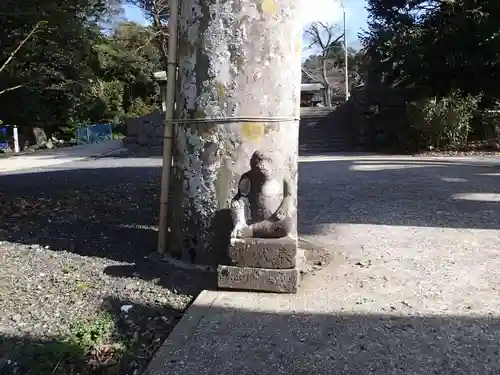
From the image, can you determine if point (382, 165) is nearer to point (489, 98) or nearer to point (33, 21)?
point (489, 98)

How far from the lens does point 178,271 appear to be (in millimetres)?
4414

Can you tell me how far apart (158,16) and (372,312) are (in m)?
26.0

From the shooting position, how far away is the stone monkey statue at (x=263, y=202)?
401 cm

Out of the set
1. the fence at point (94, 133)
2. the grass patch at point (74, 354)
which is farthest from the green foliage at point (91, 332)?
the fence at point (94, 133)

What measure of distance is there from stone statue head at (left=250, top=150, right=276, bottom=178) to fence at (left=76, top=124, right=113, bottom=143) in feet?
75.0

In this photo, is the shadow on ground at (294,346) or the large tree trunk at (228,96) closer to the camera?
the shadow on ground at (294,346)

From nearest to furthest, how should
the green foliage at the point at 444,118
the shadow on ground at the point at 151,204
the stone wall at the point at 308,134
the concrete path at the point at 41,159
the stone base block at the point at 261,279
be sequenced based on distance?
the stone base block at the point at 261,279, the shadow on ground at the point at 151,204, the concrete path at the point at 41,159, the green foliage at the point at 444,118, the stone wall at the point at 308,134

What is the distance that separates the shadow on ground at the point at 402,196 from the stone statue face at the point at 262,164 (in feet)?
5.88

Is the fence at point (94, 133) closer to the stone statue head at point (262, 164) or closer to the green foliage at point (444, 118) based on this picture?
the green foliage at point (444, 118)

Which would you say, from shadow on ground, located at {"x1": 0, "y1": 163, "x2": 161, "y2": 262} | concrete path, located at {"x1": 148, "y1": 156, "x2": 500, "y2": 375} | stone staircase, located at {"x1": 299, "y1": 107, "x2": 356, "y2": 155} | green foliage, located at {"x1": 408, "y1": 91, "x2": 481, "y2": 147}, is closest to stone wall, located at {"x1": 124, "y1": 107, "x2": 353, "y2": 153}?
stone staircase, located at {"x1": 299, "y1": 107, "x2": 356, "y2": 155}

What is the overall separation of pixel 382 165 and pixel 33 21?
8.24 m

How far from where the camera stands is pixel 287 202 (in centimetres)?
411

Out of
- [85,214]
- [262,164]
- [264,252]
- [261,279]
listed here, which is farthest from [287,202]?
[85,214]

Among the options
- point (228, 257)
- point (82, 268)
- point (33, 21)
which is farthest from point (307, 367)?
point (33, 21)
